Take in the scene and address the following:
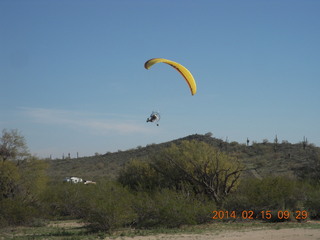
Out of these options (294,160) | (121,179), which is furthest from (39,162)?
(294,160)

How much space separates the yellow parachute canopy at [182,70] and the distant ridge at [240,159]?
17.8 metres

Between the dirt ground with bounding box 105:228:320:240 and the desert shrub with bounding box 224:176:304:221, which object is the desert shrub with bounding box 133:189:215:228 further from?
the dirt ground with bounding box 105:228:320:240

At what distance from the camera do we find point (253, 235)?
58.9 feet

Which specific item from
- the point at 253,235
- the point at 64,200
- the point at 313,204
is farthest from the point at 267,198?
the point at 64,200

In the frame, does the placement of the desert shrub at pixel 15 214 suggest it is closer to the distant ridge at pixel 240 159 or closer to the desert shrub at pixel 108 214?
the desert shrub at pixel 108 214

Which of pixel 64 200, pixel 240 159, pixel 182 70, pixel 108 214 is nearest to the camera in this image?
pixel 108 214

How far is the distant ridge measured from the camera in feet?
157

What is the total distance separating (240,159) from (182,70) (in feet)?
101

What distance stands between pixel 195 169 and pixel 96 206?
26.8 ft

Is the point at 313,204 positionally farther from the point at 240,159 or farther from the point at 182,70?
the point at 240,159

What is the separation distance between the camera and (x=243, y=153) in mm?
60531

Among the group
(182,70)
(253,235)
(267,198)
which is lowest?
(253,235)

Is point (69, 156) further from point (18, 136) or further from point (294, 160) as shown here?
point (18, 136)

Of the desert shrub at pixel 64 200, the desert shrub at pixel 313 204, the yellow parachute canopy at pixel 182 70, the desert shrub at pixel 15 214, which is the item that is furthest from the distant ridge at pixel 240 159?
the desert shrub at pixel 15 214
